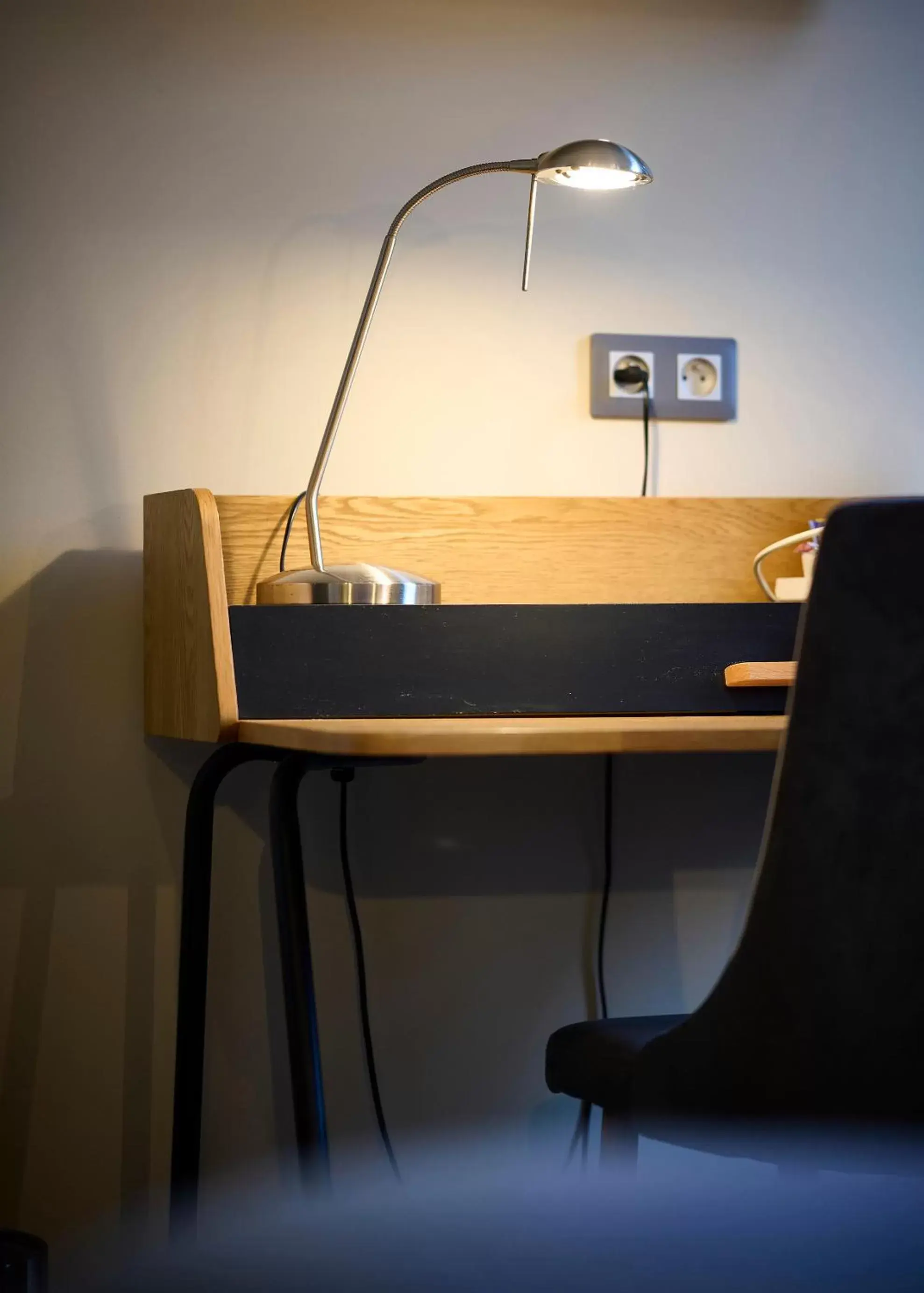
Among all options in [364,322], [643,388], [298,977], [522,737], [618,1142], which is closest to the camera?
[522,737]

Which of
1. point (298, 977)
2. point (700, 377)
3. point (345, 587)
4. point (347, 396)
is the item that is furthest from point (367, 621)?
point (700, 377)

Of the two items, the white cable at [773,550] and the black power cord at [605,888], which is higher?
the white cable at [773,550]

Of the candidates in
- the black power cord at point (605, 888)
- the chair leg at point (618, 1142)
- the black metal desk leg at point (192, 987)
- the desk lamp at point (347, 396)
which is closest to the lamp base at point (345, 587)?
the desk lamp at point (347, 396)

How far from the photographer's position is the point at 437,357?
5.45 ft

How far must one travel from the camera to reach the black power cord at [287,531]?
1.57 meters

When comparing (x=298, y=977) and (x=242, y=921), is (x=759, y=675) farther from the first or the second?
(x=242, y=921)

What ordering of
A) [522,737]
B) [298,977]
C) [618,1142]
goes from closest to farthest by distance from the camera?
[522,737]
[618,1142]
[298,977]

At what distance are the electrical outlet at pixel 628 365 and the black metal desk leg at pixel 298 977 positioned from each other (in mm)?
773

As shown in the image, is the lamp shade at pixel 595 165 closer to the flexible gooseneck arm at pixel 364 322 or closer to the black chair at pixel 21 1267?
the flexible gooseneck arm at pixel 364 322

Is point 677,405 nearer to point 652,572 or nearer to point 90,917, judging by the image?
point 652,572

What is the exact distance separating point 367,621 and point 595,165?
21.8 inches

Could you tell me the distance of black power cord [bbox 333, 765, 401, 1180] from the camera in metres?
1.60

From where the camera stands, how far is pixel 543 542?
1.64 metres

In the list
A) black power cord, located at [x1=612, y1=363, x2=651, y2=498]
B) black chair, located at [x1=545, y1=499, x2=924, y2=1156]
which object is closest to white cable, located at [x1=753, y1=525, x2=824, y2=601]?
black power cord, located at [x1=612, y1=363, x2=651, y2=498]
